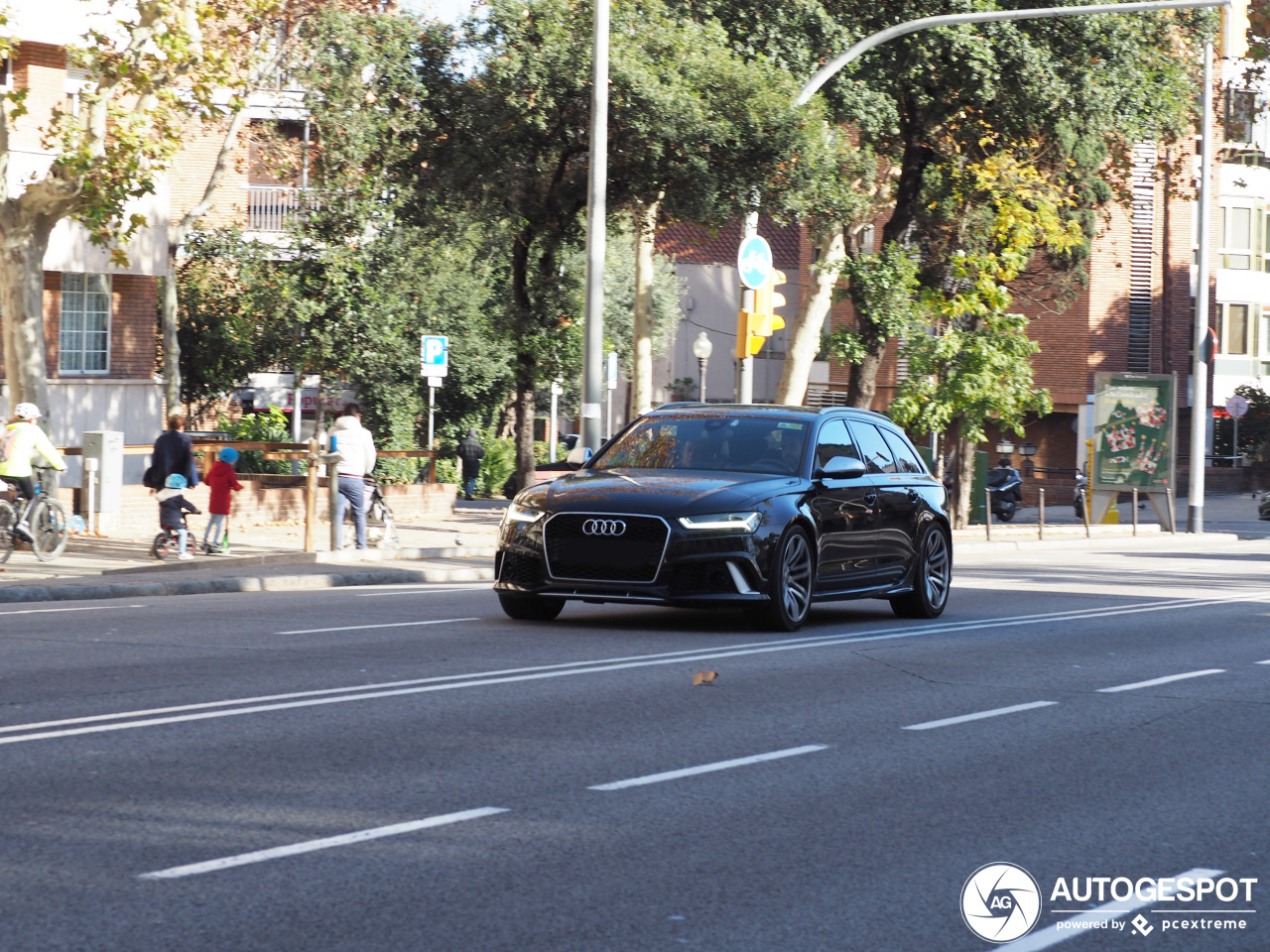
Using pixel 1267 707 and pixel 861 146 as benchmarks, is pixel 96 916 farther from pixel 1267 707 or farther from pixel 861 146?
pixel 861 146

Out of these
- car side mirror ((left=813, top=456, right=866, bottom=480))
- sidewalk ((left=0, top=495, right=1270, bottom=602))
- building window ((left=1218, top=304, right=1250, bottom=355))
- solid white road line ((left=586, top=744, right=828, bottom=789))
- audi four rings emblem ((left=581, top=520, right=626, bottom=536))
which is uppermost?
building window ((left=1218, top=304, right=1250, bottom=355))

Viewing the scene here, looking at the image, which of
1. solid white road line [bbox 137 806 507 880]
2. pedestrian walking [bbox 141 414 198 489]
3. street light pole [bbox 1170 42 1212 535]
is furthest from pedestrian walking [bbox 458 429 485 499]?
solid white road line [bbox 137 806 507 880]

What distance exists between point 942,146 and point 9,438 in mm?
17806

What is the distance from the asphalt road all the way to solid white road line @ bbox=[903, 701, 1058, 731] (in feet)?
0.11

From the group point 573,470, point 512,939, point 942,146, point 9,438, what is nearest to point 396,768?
point 512,939

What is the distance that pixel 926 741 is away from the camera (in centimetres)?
869

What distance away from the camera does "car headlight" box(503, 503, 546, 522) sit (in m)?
13.0

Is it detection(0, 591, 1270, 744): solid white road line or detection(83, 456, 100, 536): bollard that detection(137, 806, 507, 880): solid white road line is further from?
detection(83, 456, 100, 536): bollard

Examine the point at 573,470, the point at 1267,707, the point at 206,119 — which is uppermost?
the point at 206,119

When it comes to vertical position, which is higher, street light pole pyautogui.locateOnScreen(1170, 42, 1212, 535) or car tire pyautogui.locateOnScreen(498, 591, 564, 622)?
street light pole pyautogui.locateOnScreen(1170, 42, 1212, 535)

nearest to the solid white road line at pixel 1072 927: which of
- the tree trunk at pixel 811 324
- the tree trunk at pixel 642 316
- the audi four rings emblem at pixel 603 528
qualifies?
the audi four rings emblem at pixel 603 528

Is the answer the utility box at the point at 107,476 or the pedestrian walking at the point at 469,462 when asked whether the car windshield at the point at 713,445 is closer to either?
the utility box at the point at 107,476

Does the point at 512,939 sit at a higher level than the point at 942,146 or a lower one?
lower

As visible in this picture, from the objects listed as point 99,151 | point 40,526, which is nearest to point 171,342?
point 99,151
